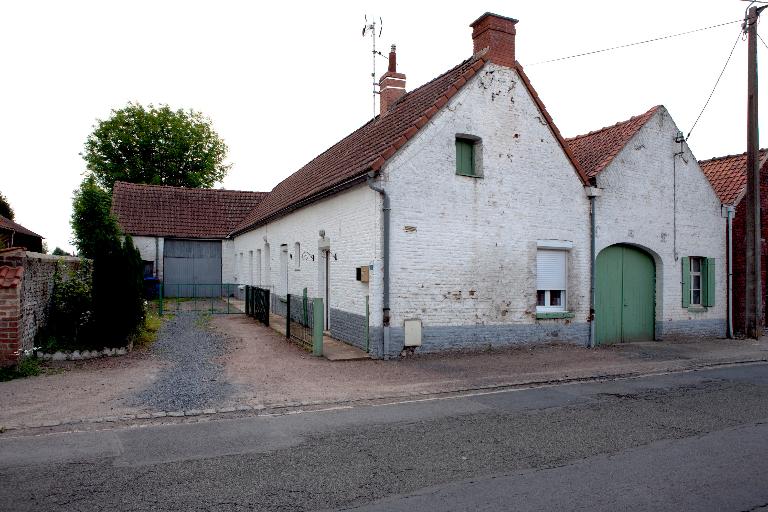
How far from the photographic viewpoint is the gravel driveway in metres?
7.72

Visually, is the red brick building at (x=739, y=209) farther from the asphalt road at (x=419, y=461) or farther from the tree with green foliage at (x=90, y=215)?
the tree with green foliage at (x=90, y=215)

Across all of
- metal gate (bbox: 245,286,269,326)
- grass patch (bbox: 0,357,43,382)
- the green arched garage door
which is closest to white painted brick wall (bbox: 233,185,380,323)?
metal gate (bbox: 245,286,269,326)

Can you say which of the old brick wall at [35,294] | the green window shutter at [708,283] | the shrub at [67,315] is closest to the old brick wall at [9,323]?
the old brick wall at [35,294]

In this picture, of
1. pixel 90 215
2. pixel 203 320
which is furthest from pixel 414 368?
pixel 90 215

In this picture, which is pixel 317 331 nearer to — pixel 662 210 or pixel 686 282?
pixel 662 210

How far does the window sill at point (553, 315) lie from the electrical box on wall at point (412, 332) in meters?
3.44

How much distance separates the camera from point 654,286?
610 inches

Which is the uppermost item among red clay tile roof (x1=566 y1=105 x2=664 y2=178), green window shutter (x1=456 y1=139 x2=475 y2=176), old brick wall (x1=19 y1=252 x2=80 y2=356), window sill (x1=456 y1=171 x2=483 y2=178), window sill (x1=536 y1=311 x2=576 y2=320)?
red clay tile roof (x1=566 y1=105 x2=664 y2=178)

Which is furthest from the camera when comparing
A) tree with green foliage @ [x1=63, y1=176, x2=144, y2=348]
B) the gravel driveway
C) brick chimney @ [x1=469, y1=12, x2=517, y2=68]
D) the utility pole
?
the utility pole

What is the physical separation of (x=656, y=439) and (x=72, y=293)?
11.2m

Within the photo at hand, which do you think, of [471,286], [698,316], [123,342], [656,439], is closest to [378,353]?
[471,286]

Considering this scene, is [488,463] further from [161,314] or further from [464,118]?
[161,314]

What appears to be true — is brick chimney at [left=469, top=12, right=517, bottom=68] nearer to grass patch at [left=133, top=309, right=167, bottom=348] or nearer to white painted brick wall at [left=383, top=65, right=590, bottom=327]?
white painted brick wall at [left=383, top=65, right=590, bottom=327]

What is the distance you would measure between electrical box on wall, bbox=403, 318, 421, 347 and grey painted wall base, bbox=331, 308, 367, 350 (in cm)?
98
